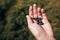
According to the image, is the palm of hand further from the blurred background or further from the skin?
the blurred background

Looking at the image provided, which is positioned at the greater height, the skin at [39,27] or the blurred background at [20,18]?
the skin at [39,27]

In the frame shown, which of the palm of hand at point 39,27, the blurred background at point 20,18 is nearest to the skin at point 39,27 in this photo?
the palm of hand at point 39,27

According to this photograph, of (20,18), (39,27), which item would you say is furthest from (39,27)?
(20,18)

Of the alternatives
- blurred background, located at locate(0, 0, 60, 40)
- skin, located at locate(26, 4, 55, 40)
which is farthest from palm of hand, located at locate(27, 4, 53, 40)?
blurred background, located at locate(0, 0, 60, 40)

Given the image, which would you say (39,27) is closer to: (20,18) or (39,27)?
(39,27)

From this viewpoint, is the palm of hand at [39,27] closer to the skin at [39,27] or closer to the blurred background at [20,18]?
the skin at [39,27]

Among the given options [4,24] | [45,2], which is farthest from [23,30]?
[45,2]
